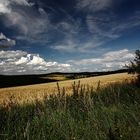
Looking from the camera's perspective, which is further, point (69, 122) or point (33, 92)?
point (33, 92)

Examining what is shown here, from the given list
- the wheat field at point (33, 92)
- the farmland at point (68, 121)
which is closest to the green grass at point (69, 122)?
the farmland at point (68, 121)

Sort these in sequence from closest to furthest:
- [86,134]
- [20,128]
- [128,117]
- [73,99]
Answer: [86,134], [20,128], [128,117], [73,99]

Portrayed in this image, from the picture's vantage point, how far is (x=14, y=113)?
5.62 meters

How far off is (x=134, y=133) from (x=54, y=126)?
1.67 meters

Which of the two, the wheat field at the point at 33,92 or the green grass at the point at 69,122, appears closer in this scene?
the green grass at the point at 69,122

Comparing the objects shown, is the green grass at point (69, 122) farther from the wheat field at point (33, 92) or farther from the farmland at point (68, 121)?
the wheat field at point (33, 92)

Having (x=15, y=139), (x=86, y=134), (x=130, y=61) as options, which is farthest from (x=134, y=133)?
(x=130, y=61)

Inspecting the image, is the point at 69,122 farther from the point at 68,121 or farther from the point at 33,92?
the point at 33,92

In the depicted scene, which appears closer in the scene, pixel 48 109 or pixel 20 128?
pixel 20 128

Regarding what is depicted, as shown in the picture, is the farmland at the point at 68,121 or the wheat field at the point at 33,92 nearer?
the farmland at the point at 68,121

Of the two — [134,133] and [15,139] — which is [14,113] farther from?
[134,133]

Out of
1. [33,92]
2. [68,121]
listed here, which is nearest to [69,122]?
[68,121]

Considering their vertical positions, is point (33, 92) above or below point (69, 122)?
below

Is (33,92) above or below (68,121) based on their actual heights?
below
